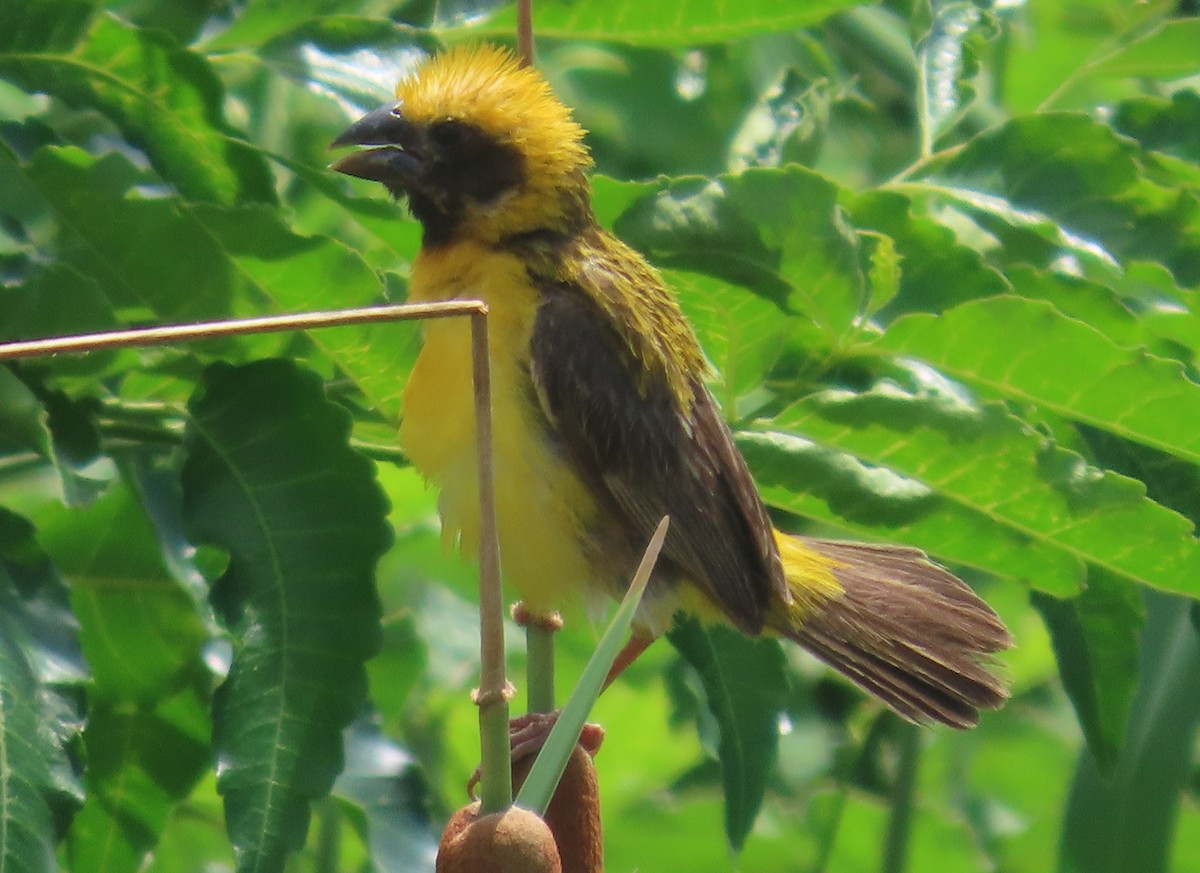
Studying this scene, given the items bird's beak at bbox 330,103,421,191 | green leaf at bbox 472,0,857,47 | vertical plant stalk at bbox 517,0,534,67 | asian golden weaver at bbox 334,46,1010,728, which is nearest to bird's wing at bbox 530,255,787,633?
asian golden weaver at bbox 334,46,1010,728

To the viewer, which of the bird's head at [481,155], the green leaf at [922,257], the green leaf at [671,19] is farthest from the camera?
the bird's head at [481,155]

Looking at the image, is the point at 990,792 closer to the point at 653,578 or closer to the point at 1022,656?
the point at 1022,656

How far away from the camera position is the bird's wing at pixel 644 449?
3.08 m

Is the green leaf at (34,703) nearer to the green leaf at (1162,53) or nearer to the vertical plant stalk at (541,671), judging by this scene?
the vertical plant stalk at (541,671)

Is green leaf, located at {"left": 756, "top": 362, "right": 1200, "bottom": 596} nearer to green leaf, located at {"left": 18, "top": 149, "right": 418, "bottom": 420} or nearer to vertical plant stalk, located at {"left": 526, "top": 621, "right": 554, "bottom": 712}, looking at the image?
vertical plant stalk, located at {"left": 526, "top": 621, "right": 554, "bottom": 712}

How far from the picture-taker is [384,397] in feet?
9.09

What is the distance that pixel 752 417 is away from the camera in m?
2.90

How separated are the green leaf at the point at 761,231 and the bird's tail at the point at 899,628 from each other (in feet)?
2.87

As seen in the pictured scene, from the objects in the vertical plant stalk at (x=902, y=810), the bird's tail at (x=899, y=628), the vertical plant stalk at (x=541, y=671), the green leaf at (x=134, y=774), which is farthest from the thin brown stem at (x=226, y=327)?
the vertical plant stalk at (x=902, y=810)

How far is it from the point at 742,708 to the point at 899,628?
2.66 feet

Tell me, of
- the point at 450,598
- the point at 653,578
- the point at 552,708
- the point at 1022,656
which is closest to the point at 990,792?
the point at 1022,656

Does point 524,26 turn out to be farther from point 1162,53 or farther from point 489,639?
point 1162,53

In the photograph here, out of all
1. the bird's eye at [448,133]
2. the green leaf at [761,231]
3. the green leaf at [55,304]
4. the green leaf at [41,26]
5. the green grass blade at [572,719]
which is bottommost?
the green grass blade at [572,719]

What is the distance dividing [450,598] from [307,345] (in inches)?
66.6
